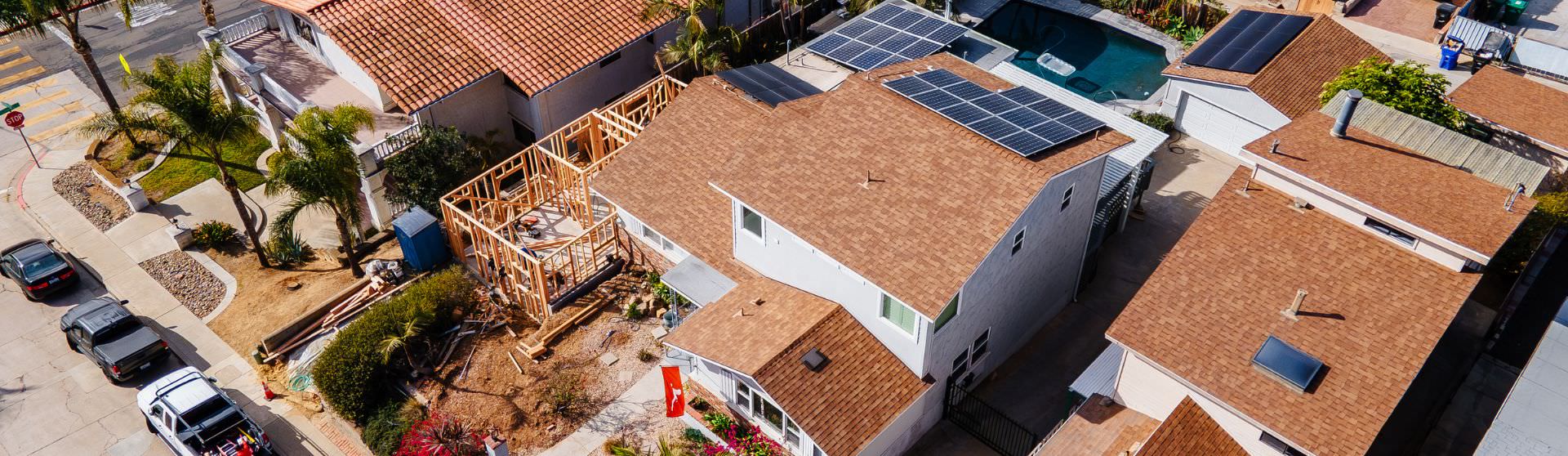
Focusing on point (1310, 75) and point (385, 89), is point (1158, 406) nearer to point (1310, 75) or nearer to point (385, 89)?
point (1310, 75)

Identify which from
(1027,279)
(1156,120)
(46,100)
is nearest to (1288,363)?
(1027,279)

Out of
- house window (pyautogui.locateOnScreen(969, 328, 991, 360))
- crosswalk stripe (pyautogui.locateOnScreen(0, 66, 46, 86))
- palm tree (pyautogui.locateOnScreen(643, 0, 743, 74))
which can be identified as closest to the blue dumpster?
house window (pyautogui.locateOnScreen(969, 328, 991, 360))

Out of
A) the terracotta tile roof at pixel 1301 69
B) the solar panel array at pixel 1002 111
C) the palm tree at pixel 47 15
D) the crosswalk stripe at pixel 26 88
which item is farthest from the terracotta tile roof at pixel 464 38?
the terracotta tile roof at pixel 1301 69

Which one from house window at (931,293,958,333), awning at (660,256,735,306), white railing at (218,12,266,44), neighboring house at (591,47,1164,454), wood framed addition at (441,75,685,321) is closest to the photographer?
house window at (931,293,958,333)

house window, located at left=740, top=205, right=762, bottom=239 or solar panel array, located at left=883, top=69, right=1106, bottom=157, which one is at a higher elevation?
solar panel array, located at left=883, top=69, right=1106, bottom=157

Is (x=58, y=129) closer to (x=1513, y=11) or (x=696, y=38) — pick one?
(x=696, y=38)

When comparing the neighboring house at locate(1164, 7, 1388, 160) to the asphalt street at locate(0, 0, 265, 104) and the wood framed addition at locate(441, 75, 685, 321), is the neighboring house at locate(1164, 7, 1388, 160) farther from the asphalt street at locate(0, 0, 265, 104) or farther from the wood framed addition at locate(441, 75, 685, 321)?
the asphalt street at locate(0, 0, 265, 104)

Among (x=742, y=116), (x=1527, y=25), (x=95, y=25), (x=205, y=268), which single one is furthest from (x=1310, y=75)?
(x=95, y=25)
